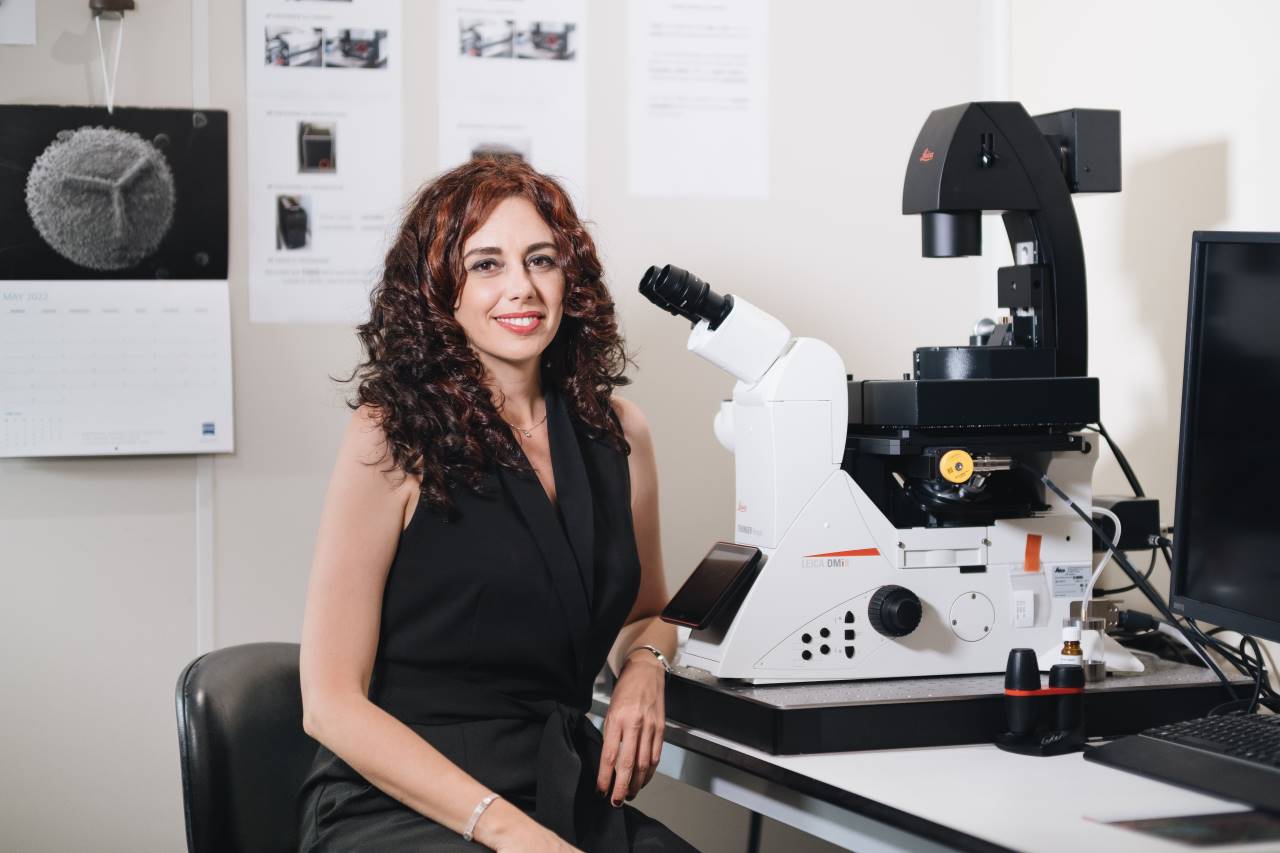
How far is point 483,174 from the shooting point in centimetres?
170

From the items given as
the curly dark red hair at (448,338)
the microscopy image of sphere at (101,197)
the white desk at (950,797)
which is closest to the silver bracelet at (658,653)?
the white desk at (950,797)

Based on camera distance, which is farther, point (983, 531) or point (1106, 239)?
point (1106, 239)

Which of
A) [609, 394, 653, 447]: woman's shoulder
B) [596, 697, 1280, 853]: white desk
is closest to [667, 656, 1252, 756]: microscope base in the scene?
[596, 697, 1280, 853]: white desk

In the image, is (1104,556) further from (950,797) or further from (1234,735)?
(950,797)

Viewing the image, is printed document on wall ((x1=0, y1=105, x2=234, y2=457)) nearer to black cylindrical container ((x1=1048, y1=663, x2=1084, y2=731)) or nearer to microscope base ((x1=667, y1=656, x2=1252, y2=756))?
microscope base ((x1=667, y1=656, x2=1252, y2=756))

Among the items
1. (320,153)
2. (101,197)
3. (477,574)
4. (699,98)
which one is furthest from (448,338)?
(699,98)

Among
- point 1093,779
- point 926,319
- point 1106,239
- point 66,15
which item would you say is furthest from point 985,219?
point 66,15

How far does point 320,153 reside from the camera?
2250mm

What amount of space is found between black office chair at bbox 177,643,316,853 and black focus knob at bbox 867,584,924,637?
0.73 m

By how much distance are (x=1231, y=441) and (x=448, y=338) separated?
94cm

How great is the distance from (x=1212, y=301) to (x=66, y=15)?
1.86 m

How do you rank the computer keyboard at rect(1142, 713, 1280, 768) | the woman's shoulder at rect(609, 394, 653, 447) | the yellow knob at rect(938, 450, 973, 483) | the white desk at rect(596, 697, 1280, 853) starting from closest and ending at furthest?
1. the white desk at rect(596, 697, 1280, 853)
2. the computer keyboard at rect(1142, 713, 1280, 768)
3. the yellow knob at rect(938, 450, 973, 483)
4. the woman's shoulder at rect(609, 394, 653, 447)

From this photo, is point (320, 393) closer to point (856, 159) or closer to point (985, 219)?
point (856, 159)

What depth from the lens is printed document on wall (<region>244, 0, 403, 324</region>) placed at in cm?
223
